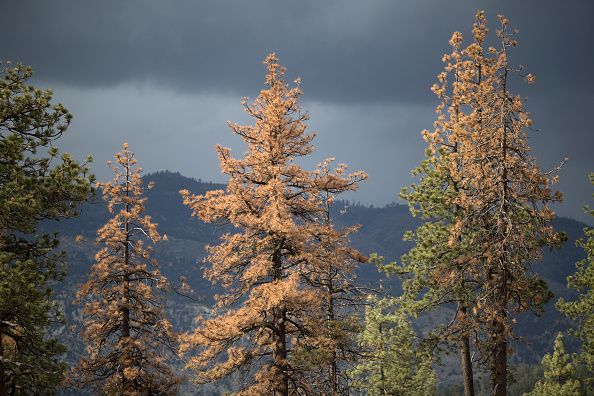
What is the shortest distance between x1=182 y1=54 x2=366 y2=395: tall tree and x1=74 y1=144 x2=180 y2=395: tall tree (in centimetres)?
422

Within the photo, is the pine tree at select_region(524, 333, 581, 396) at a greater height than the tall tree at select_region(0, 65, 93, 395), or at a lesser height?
lesser

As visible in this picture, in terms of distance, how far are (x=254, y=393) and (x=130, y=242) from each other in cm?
881

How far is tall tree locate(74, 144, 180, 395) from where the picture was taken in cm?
2123

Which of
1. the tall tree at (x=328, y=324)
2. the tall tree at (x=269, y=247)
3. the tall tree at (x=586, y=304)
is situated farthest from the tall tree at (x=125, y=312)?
the tall tree at (x=586, y=304)

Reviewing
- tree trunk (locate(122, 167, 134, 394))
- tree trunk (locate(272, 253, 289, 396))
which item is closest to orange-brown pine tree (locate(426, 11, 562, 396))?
tree trunk (locate(272, 253, 289, 396))

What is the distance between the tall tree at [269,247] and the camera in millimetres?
17172

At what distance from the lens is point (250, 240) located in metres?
18.1

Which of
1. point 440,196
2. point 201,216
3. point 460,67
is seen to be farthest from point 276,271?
point 460,67

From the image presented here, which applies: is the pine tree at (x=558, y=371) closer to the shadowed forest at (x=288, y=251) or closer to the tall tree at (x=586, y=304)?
the tall tree at (x=586, y=304)

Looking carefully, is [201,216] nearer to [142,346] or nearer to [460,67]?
[142,346]

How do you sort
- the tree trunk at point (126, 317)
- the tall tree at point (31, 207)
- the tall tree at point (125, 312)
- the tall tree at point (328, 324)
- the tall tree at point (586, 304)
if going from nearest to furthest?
the tall tree at point (31, 207) → the tall tree at point (328, 324) → the tree trunk at point (126, 317) → the tall tree at point (125, 312) → the tall tree at point (586, 304)

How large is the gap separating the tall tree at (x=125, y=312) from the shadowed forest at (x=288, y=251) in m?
0.07

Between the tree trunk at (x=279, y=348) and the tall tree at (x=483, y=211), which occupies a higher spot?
the tall tree at (x=483, y=211)

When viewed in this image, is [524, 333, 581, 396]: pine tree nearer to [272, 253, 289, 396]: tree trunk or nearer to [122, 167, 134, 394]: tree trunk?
[272, 253, 289, 396]: tree trunk
